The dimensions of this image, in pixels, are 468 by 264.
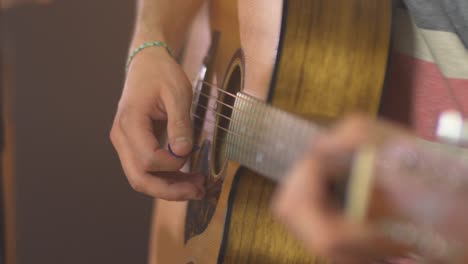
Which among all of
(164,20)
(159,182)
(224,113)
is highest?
(164,20)

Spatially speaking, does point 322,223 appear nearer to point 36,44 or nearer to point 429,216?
point 429,216

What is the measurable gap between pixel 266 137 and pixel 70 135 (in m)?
1.21

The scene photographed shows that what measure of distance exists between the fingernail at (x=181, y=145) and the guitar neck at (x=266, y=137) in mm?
54

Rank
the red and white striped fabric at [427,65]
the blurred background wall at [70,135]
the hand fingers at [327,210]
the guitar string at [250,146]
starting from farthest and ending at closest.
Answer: the blurred background wall at [70,135] → the red and white striped fabric at [427,65] → the guitar string at [250,146] → the hand fingers at [327,210]

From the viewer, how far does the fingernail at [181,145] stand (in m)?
0.67

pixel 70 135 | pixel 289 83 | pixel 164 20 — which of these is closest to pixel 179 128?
pixel 289 83

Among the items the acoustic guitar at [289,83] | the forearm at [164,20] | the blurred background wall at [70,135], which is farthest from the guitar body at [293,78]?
the blurred background wall at [70,135]

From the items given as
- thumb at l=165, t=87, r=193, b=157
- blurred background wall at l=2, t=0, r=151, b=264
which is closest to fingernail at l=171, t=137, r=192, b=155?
thumb at l=165, t=87, r=193, b=157

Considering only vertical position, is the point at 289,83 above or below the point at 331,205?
above

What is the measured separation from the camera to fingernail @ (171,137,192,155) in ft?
2.20

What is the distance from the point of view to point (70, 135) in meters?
1.58

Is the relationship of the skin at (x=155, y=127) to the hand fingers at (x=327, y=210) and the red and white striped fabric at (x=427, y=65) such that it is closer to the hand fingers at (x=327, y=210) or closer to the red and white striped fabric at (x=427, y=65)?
the red and white striped fabric at (x=427, y=65)

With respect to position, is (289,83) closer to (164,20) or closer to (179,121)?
(179,121)

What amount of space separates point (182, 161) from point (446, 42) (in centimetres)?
35
